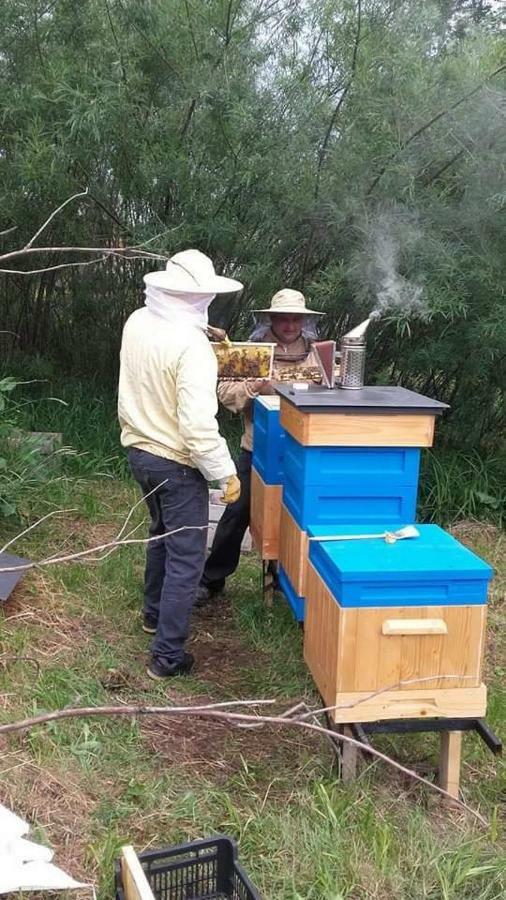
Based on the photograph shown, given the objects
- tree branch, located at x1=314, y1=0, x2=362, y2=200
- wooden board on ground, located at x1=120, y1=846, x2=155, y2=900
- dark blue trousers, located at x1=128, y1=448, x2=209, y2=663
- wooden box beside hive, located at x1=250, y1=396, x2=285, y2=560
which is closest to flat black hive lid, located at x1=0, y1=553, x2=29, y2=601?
dark blue trousers, located at x1=128, y1=448, x2=209, y2=663

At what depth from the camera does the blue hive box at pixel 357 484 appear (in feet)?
8.71

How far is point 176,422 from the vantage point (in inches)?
114

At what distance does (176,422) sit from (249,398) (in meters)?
0.74

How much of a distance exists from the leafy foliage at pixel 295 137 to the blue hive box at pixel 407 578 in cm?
200

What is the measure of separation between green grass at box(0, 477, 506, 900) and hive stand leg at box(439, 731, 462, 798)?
0.21 ft

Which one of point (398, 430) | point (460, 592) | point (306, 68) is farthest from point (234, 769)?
point (306, 68)

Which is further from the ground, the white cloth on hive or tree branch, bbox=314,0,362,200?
tree branch, bbox=314,0,362,200

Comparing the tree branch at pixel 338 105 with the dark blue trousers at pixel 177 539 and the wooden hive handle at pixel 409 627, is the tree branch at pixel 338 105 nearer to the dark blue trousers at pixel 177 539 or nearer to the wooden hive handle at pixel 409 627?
the dark blue trousers at pixel 177 539

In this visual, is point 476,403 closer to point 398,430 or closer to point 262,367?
point 262,367

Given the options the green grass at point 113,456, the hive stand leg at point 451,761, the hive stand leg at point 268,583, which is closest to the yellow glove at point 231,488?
the hive stand leg at point 268,583

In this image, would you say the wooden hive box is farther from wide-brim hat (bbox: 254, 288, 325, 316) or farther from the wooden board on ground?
the wooden board on ground

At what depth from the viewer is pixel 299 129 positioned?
14.4 ft

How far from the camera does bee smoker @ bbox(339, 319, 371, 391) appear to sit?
2.98 metres

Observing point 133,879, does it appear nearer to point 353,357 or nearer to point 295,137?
point 353,357
